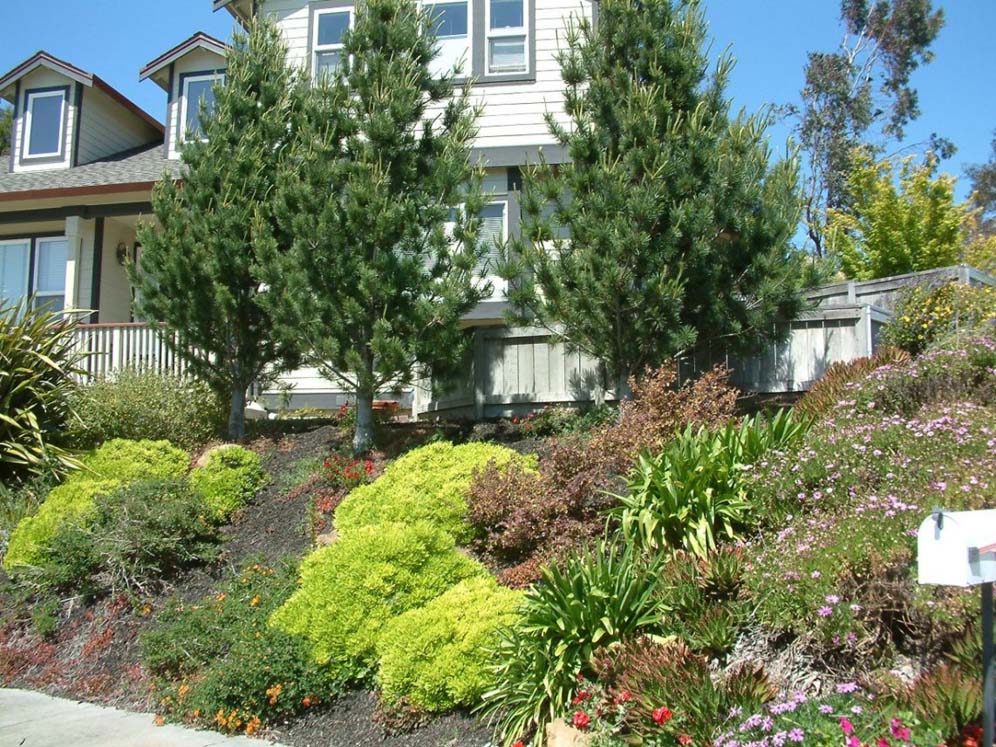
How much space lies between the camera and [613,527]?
8.13 meters

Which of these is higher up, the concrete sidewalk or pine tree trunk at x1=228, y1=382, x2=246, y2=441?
pine tree trunk at x1=228, y1=382, x2=246, y2=441

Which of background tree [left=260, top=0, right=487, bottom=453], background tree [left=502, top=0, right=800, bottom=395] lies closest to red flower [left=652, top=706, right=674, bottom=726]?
background tree [left=502, top=0, right=800, bottom=395]

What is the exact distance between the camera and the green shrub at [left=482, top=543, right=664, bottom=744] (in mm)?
5926

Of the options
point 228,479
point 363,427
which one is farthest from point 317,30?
point 228,479

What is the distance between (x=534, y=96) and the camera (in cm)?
1647

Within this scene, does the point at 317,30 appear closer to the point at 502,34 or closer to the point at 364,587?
the point at 502,34

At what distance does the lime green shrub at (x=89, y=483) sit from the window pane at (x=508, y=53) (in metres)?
8.93

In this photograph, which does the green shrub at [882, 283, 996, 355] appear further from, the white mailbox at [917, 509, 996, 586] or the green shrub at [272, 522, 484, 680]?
the white mailbox at [917, 509, 996, 586]

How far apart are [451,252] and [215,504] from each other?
13.3ft

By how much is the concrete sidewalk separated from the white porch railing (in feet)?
23.3

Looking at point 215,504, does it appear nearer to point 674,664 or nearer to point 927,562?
point 674,664

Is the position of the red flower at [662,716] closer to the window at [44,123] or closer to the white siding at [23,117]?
the white siding at [23,117]

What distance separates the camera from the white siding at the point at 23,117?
1997 cm

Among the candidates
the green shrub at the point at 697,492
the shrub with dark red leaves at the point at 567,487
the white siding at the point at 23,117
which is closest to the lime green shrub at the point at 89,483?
the shrub with dark red leaves at the point at 567,487
